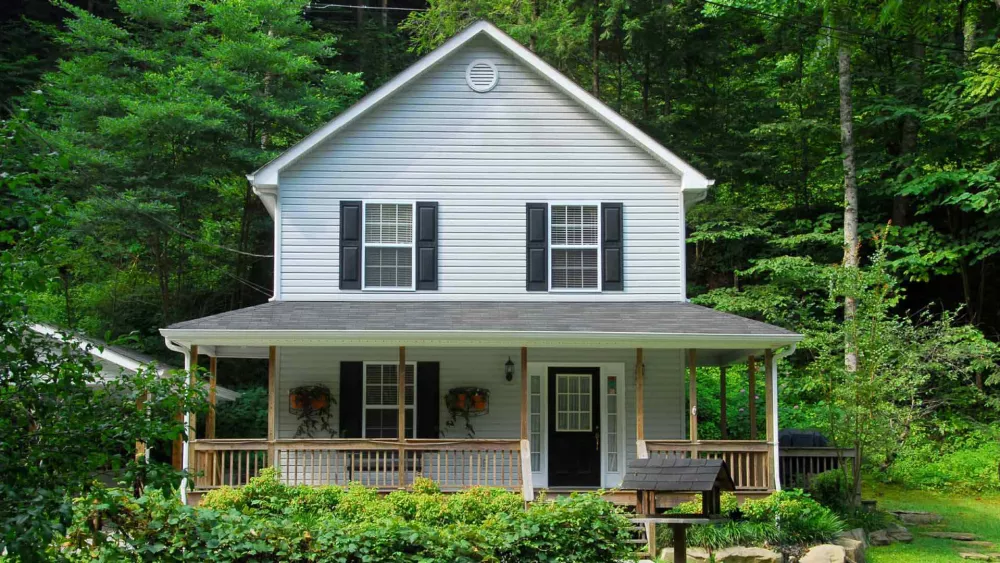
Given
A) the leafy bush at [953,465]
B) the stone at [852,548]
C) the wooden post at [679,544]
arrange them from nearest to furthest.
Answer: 1. the wooden post at [679,544]
2. the stone at [852,548]
3. the leafy bush at [953,465]

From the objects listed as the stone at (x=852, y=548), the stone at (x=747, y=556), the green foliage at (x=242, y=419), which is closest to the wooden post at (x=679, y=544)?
the stone at (x=747, y=556)

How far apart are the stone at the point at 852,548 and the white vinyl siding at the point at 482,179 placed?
4628mm

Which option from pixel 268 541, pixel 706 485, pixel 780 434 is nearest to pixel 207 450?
pixel 268 541

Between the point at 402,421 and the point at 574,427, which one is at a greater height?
the point at 402,421

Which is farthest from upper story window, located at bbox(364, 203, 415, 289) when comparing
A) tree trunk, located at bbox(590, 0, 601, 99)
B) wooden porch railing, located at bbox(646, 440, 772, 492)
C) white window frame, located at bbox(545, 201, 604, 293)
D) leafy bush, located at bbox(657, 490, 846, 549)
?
tree trunk, located at bbox(590, 0, 601, 99)

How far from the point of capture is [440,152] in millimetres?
16203

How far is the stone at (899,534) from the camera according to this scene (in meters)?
14.3

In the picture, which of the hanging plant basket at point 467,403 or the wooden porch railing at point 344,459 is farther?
the hanging plant basket at point 467,403

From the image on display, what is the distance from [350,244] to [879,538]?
9.10 metres

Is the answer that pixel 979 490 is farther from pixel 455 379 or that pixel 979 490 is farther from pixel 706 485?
pixel 706 485

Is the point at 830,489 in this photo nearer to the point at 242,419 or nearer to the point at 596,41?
the point at 242,419

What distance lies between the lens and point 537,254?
16.1 m

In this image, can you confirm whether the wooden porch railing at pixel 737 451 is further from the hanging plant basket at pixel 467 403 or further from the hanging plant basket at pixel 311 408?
the hanging plant basket at pixel 311 408

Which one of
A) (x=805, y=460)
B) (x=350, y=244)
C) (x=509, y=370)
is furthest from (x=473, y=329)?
(x=805, y=460)
